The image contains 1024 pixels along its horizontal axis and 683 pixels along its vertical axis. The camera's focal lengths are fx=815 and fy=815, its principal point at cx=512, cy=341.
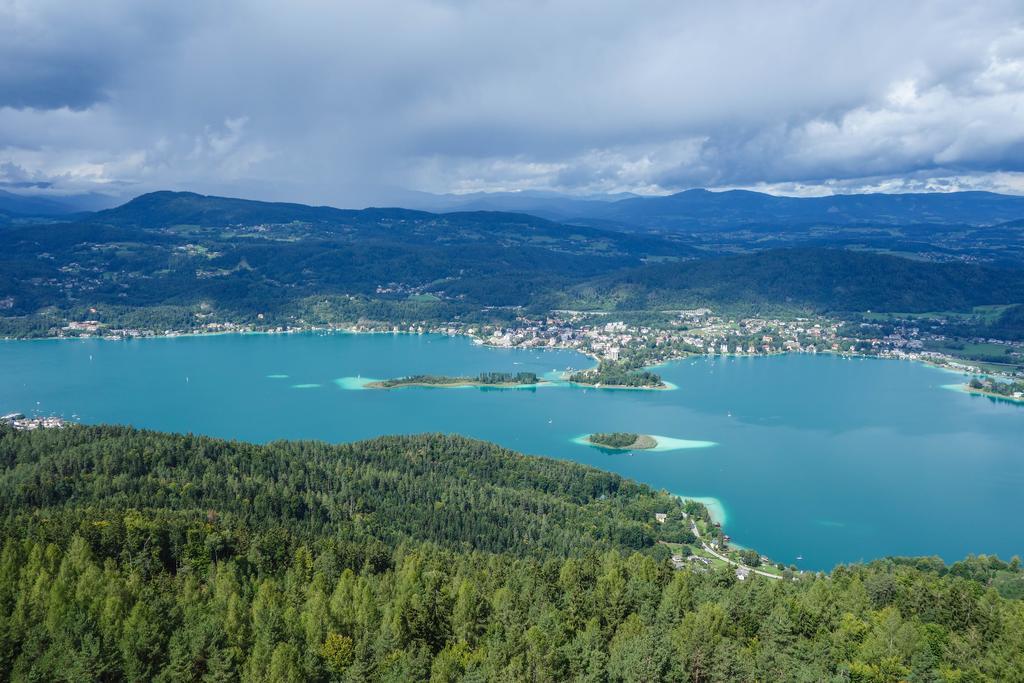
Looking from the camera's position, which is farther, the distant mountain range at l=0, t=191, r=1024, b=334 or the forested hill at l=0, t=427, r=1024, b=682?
the distant mountain range at l=0, t=191, r=1024, b=334

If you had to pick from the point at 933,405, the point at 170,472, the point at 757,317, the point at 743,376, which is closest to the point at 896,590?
the point at 170,472

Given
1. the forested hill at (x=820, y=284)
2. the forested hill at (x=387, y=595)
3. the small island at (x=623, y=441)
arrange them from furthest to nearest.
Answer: the forested hill at (x=820, y=284)
the small island at (x=623, y=441)
the forested hill at (x=387, y=595)

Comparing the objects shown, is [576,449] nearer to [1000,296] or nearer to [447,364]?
[447,364]

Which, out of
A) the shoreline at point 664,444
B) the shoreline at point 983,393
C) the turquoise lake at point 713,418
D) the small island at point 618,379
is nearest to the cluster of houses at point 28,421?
the turquoise lake at point 713,418

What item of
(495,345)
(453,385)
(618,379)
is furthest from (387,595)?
(495,345)

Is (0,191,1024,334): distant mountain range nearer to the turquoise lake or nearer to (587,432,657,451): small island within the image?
the turquoise lake

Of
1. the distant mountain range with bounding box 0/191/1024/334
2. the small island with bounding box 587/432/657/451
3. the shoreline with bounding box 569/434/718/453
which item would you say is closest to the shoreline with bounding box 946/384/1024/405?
the shoreline with bounding box 569/434/718/453

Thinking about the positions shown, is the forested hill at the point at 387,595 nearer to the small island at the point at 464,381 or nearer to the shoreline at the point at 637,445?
the shoreline at the point at 637,445
